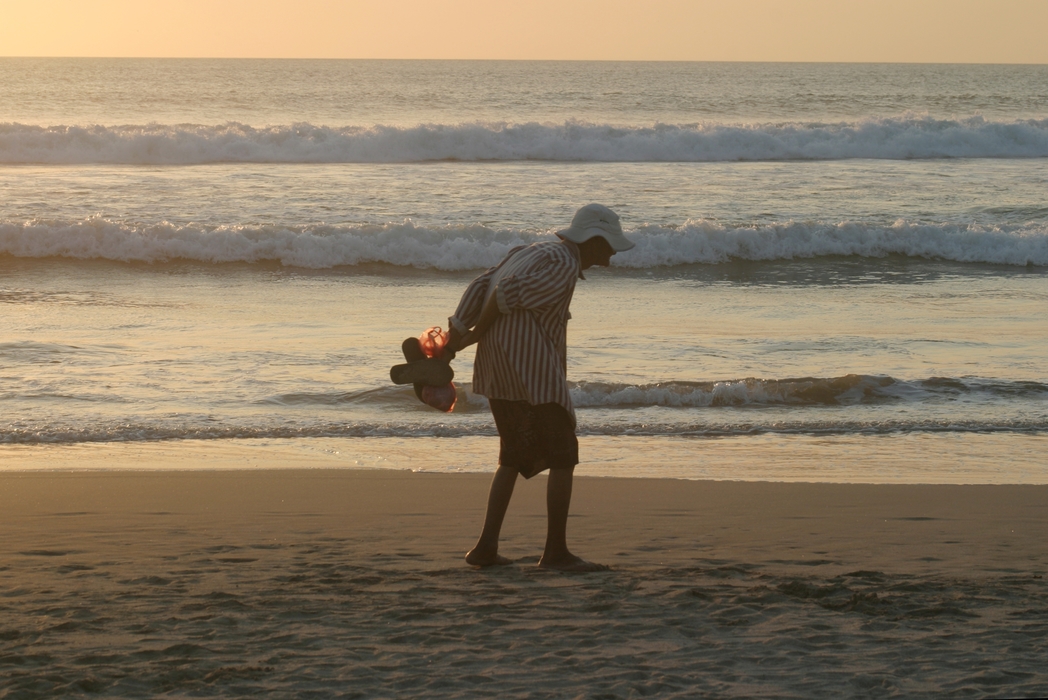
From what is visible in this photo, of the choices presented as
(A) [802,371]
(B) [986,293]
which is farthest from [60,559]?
(B) [986,293]

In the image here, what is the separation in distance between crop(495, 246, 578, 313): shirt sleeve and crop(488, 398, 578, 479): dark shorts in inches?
16.1

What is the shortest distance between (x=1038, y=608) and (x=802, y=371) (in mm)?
5458

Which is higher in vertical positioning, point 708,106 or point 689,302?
point 708,106

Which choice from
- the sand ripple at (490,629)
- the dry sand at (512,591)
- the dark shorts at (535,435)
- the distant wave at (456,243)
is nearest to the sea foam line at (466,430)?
the dry sand at (512,591)

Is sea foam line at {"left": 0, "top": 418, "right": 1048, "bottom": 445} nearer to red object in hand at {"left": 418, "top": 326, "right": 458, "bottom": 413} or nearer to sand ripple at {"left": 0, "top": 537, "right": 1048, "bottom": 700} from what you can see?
sand ripple at {"left": 0, "top": 537, "right": 1048, "bottom": 700}

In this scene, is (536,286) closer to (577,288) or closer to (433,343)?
(433,343)

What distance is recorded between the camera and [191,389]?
8297 mm

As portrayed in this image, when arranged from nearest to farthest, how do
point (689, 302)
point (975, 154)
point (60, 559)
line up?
point (60, 559) → point (689, 302) → point (975, 154)

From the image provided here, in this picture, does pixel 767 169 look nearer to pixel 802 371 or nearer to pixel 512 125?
pixel 512 125

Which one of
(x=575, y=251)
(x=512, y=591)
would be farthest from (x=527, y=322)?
(x=512, y=591)

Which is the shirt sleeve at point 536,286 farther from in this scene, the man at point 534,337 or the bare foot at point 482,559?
the bare foot at point 482,559

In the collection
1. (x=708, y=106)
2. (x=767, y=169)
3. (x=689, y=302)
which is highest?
(x=708, y=106)

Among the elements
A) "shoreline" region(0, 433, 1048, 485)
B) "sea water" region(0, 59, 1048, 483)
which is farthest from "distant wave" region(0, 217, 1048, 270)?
"shoreline" region(0, 433, 1048, 485)

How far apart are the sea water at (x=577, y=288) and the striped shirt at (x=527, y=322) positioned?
251 centimetres
